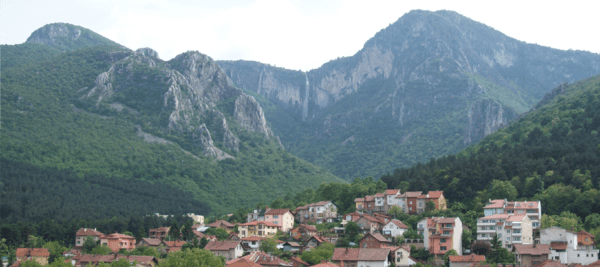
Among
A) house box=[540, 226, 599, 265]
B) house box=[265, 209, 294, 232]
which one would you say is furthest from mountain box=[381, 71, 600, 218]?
house box=[265, 209, 294, 232]

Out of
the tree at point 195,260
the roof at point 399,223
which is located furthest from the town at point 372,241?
the tree at point 195,260

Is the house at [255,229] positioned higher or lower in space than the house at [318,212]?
lower

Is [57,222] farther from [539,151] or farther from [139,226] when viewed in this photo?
[539,151]

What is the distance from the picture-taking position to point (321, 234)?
110000mm

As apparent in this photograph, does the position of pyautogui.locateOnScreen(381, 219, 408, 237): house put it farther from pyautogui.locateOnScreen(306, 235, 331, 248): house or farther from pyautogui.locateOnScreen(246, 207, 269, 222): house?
pyautogui.locateOnScreen(246, 207, 269, 222): house

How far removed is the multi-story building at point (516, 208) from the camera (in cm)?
10188

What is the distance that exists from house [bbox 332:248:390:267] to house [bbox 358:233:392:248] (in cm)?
502

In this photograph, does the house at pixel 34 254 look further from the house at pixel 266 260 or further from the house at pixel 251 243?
the house at pixel 266 260

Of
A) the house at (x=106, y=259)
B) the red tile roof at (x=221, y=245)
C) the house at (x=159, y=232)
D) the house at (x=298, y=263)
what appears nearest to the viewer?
the house at (x=298, y=263)

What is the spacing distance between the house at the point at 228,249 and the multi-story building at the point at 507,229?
120 ft

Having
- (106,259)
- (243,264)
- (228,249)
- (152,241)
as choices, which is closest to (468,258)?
(243,264)

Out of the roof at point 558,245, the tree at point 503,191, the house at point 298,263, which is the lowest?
the house at point 298,263

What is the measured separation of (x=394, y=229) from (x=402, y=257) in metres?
11.3

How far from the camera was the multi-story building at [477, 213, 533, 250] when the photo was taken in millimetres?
95438
